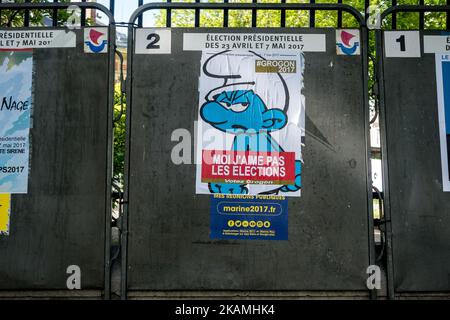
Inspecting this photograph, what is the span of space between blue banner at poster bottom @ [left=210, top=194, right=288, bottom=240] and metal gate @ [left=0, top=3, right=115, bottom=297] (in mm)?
843

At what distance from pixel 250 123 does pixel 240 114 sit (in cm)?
11

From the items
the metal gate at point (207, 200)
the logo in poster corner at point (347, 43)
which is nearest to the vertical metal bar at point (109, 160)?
the metal gate at point (207, 200)

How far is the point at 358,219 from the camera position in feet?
12.6

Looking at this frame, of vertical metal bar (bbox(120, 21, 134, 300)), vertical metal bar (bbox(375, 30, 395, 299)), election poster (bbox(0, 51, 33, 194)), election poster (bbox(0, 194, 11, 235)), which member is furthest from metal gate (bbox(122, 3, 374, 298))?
election poster (bbox(0, 194, 11, 235))

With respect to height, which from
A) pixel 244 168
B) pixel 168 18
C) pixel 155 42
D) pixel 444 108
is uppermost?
pixel 168 18

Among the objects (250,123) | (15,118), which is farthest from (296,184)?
(15,118)

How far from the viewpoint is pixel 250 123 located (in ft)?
12.7

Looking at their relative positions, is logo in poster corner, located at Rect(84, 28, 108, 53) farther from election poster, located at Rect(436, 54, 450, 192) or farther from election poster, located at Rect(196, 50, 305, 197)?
election poster, located at Rect(436, 54, 450, 192)

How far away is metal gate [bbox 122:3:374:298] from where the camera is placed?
378cm

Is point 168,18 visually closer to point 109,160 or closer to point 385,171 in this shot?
point 109,160

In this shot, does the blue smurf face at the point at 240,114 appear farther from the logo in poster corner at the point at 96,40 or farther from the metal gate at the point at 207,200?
the logo in poster corner at the point at 96,40
